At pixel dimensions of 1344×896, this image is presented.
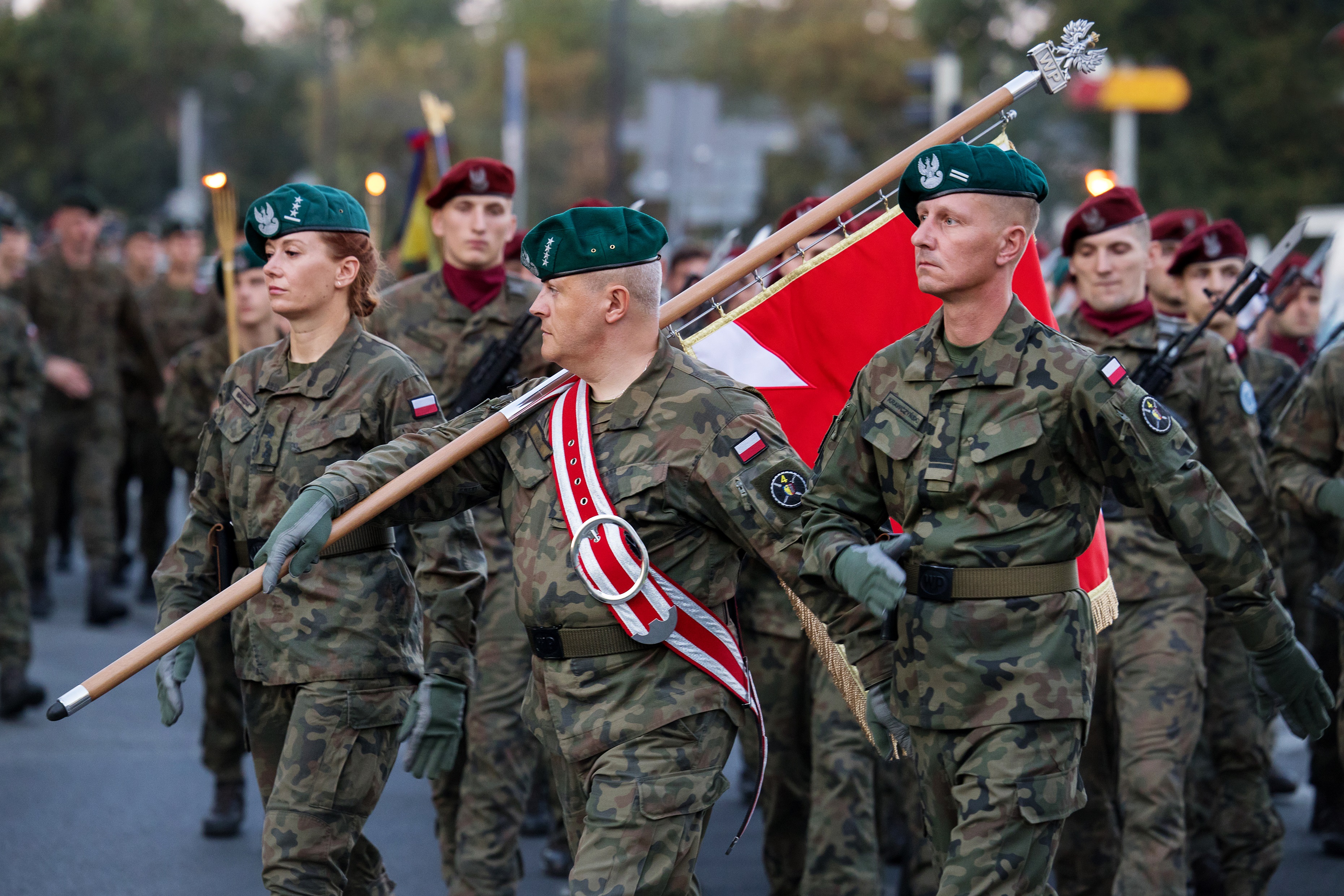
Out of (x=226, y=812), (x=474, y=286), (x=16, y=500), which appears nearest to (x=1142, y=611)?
(x=474, y=286)

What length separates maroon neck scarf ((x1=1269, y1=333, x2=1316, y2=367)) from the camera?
9.50 metres

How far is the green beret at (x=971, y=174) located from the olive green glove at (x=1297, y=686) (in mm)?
1253

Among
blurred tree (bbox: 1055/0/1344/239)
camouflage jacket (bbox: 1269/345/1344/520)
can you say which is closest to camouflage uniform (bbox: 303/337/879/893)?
camouflage jacket (bbox: 1269/345/1344/520)

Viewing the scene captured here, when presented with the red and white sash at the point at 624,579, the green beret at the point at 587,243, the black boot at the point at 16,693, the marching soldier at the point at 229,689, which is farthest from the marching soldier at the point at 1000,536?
the black boot at the point at 16,693

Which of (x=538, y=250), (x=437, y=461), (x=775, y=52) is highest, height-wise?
(x=775, y=52)

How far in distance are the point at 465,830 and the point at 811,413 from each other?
1.90 meters

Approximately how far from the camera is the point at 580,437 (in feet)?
13.9

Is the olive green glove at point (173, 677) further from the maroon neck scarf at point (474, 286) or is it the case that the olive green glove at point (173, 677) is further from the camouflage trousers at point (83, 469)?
the camouflage trousers at point (83, 469)

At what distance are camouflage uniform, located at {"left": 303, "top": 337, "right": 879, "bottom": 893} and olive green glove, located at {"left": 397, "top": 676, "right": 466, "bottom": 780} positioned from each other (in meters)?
0.38

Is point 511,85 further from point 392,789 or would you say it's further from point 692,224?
point 392,789

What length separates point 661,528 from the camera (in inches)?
164

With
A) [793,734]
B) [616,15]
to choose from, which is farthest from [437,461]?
[616,15]

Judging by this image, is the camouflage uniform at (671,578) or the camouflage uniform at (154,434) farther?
the camouflage uniform at (154,434)

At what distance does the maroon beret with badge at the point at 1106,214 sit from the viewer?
631 cm
